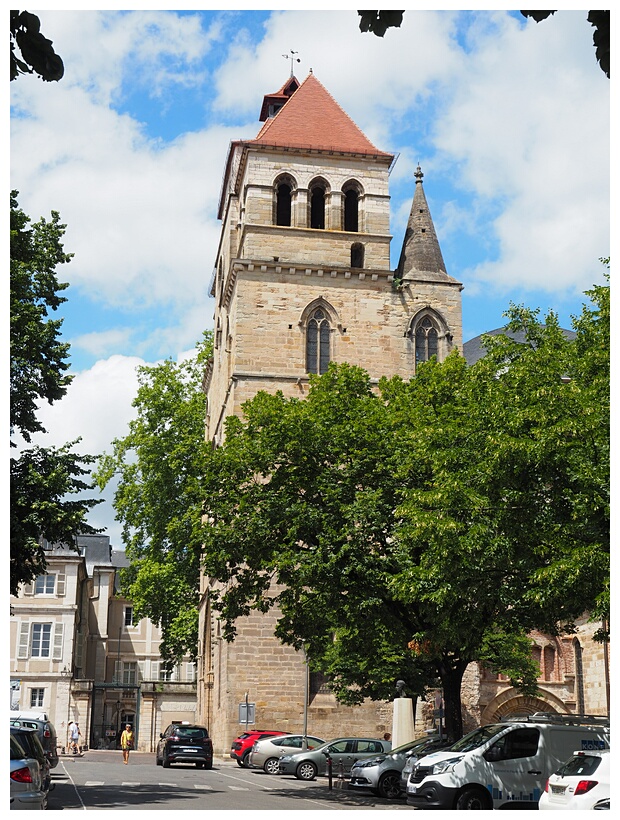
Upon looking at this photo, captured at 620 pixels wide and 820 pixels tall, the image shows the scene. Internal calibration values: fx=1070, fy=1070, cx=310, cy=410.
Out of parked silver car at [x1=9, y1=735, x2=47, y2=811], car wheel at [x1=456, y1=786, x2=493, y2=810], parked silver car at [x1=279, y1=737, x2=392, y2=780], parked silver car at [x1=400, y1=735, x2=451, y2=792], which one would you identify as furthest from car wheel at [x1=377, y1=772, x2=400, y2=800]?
parked silver car at [x1=9, y1=735, x2=47, y2=811]

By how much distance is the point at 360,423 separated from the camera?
27.1m

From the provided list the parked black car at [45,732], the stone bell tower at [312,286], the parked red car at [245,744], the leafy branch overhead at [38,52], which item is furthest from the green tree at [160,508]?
the leafy branch overhead at [38,52]

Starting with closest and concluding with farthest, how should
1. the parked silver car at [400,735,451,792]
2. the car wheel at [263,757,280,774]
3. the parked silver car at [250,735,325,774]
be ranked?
the parked silver car at [400,735,451,792] → the car wheel at [263,757,280,774] → the parked silver car at [250,735,325,774]

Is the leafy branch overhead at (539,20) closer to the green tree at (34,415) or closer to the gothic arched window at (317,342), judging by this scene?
the green tree at (34,415)

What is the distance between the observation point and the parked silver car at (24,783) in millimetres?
12898

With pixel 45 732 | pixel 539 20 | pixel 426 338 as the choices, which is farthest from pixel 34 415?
pixel 426 338

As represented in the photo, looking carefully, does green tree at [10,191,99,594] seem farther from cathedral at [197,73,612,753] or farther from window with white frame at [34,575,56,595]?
window with white frame at [34,575,56,595]

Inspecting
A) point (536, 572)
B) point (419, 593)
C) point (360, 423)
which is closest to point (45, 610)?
point (360, 423)

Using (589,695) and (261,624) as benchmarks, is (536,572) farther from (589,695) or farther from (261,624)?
(589,695)

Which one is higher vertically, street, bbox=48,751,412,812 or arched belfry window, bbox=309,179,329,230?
arched belfry window, bbox=309,179,329,230

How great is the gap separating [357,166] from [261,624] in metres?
20.7

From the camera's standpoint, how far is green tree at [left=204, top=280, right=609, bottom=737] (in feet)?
58.2

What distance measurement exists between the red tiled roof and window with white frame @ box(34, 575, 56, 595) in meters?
28.8

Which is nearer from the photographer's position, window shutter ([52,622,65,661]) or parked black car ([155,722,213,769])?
parked black car ([155,722,213,769])
